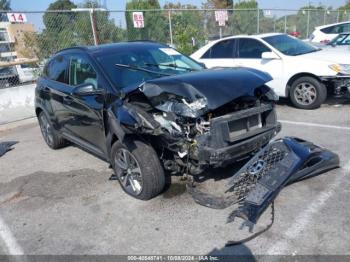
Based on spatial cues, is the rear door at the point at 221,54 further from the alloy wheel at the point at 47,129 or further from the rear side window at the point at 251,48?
the alloy wheel at the point at 47,129

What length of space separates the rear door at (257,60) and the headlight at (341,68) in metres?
1.05

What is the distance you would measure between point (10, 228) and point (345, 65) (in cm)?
632

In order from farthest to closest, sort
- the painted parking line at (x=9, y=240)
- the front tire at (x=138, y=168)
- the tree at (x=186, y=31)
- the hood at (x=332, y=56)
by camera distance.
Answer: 1. the tree at (x=186, y=31)
2. the hood at (x=332, y=56)
3. the front tire at (x=138, y=168)
4. the painted parking line at (x=9, y=240)

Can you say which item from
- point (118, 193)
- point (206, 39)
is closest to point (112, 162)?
point (118, 193)

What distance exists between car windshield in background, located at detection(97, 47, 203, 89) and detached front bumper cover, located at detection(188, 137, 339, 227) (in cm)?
151

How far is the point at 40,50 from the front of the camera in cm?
1053

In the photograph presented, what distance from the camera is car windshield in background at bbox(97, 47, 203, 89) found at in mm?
4520

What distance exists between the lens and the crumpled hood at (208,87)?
3770 millimetres

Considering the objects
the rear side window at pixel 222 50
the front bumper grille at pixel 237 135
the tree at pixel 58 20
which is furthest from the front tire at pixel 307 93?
the tree at pixel 58 20

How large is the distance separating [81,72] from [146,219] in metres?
2.35

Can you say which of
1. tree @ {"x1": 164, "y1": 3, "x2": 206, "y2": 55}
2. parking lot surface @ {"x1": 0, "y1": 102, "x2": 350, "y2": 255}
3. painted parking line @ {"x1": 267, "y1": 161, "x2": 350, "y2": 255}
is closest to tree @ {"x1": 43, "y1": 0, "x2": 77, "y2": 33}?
tree @ {"x1": 164, "y1": 3, "x2": 206, "y2": 55}

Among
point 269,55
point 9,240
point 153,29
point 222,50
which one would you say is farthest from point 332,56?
point 153,29

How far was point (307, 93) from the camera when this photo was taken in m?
7.41

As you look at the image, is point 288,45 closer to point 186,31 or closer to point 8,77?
point 186,31
